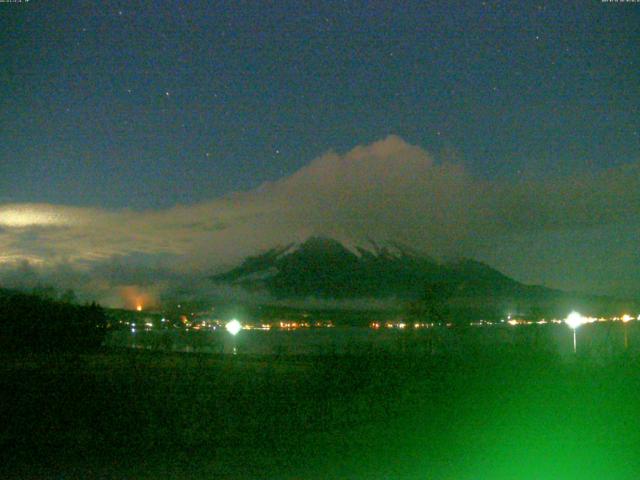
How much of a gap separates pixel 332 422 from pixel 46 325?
32.4m

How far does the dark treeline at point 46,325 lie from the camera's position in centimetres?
4153

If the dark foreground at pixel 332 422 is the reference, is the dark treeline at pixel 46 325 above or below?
above

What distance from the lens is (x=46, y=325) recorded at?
141ft

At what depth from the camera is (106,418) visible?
13578mm

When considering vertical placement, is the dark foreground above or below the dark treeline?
below

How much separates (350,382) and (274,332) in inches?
2197

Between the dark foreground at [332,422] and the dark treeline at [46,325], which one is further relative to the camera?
the dark treeline at [46,325]

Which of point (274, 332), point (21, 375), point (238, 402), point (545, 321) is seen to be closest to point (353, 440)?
point (238, 402)

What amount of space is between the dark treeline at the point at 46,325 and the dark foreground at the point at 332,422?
2243 cm

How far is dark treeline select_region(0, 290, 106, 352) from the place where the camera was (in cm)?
4153

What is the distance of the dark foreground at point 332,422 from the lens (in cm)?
1110

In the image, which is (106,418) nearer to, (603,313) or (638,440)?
(638,440)

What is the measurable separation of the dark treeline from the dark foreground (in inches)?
883

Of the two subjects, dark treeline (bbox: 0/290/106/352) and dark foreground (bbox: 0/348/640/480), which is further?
dark treeline (bbox: 0/290/106/352)
